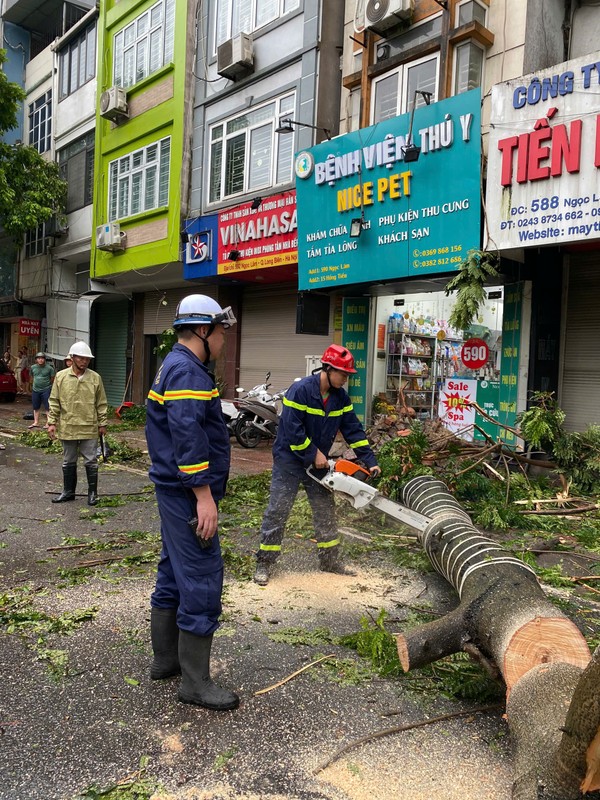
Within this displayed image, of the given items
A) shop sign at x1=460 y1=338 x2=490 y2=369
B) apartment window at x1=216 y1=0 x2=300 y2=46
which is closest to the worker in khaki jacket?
shop sign at x1=460 y1=338 x2=490 y2=369

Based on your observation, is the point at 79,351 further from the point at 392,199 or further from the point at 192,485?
the point at 392,199

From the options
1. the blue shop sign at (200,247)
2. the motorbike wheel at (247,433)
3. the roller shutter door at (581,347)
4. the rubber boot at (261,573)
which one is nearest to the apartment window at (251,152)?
the blue shop sign at (200,247)

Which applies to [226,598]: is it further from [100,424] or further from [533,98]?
[533,98]

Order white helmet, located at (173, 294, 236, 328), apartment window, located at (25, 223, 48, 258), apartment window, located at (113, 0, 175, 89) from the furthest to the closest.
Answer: apartment window, located at (25, 223, 48, 258) < apartment window, located at (113, 0, 175, 89) < white helmet, located at (173, 294, 236, 328)

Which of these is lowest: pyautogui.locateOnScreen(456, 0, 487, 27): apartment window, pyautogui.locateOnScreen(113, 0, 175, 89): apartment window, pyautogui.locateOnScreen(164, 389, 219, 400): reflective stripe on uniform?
pyautogui.locateOnScreen(164, 389, 219, 400): reflective stripe on uniform

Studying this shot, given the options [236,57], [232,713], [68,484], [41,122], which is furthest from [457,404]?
[41,122]

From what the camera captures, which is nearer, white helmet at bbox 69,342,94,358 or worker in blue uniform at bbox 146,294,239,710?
worker in blue uniform at bbox 146,294,239,710

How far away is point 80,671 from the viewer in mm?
3246

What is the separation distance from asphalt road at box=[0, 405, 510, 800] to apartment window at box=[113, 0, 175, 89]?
15068mm

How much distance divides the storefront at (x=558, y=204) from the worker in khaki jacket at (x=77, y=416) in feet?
18.0

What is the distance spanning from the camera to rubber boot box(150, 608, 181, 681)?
3.17m

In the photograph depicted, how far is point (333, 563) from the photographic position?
4.88 meters

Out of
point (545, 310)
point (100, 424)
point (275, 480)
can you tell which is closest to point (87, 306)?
point (100, 424)

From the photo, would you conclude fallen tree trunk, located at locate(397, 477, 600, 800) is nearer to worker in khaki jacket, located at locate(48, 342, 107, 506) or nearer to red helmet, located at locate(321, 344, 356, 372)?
red helmet, located at locate(321, 344, 356, 372)
